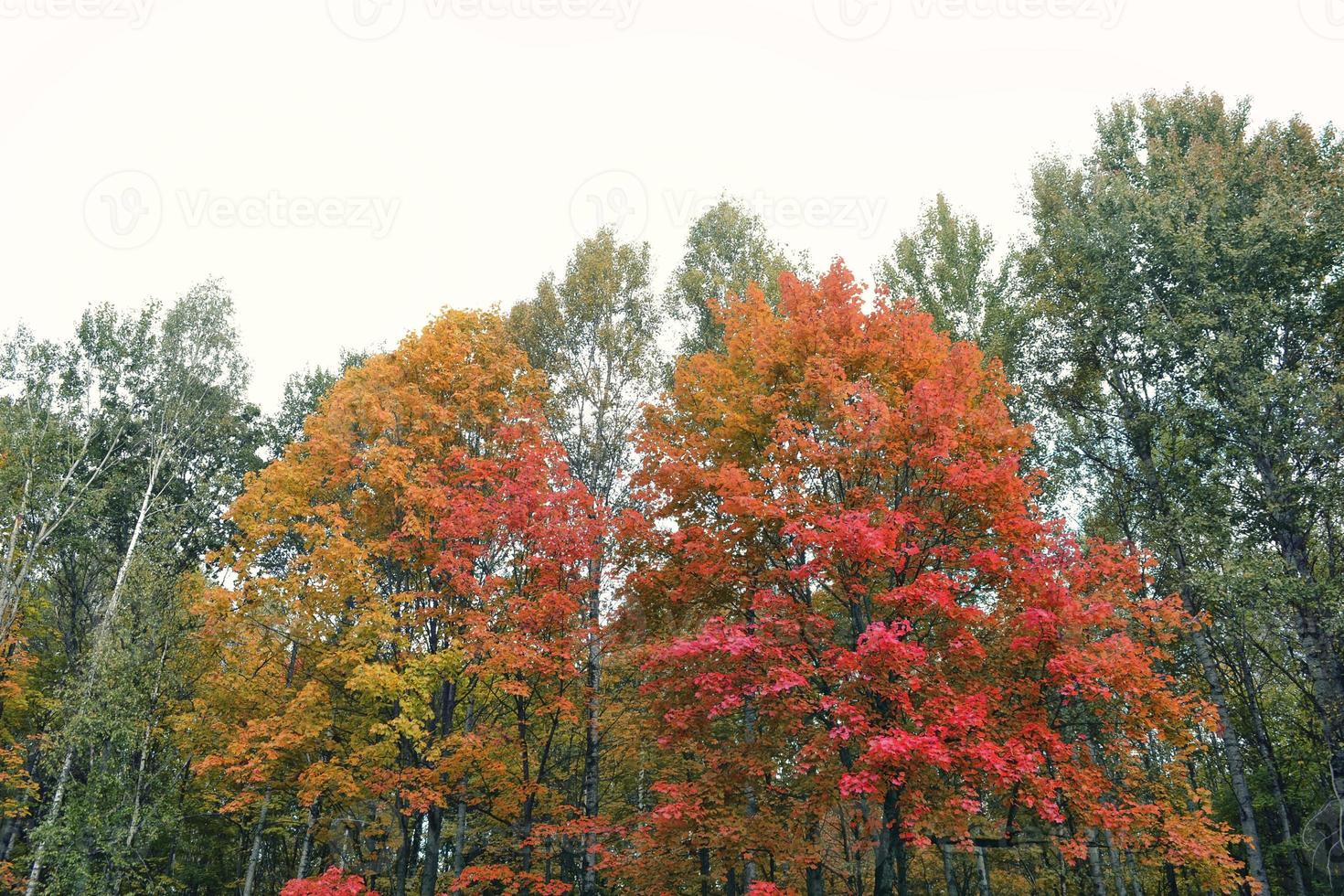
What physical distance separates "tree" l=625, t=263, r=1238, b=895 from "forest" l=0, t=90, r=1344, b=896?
0.10 m

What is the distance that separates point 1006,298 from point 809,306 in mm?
10660

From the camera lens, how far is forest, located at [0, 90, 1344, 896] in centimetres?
1125

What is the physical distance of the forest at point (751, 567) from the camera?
1125 cm

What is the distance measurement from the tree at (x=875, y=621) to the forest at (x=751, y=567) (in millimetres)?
103

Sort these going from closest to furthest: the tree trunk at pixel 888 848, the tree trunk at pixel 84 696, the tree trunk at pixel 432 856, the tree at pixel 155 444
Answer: the tree trunk at pixel 888 848 < the tree trunk at pixel 432 856 < the tree trunk at pixel 84 696 < the tree at pixel 155 444

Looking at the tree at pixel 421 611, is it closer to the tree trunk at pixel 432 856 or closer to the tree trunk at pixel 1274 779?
the tree trunk at pixel 432 856

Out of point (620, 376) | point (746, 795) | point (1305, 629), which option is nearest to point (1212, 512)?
point (1305, 629)

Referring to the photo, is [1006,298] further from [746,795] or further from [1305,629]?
[746,795]

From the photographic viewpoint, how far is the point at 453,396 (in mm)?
16688

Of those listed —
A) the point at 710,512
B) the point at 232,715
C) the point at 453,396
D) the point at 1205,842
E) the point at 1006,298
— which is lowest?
the point at 1205,842

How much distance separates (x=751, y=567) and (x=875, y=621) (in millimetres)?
2305

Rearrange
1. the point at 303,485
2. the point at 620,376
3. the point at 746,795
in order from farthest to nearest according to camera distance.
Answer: the point at 620,376, the point at 303,485, the point at 746,795

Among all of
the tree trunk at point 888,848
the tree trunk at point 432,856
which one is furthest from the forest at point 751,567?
the tree trunk at point 432,856

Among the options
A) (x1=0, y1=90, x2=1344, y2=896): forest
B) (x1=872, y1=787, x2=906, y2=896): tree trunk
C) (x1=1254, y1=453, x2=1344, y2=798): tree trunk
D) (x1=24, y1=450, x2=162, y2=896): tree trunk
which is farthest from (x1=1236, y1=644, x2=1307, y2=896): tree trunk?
(x1=24, y1=450, x2=162, y2=896): tree trunk
